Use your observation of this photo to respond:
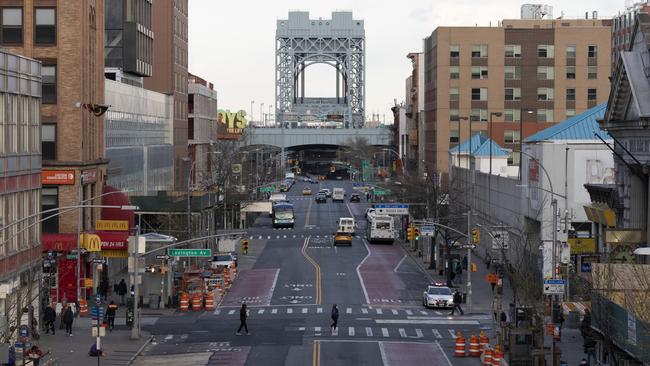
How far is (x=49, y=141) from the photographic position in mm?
75750

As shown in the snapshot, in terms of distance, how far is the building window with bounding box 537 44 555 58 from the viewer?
14400 centimetres

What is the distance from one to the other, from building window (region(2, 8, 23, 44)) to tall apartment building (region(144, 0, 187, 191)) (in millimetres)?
54018

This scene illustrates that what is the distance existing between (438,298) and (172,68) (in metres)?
67.2

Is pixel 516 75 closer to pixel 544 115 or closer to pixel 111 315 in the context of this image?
pixel 544 115

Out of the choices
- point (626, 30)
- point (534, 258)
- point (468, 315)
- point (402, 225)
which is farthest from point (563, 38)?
point (468, 315)

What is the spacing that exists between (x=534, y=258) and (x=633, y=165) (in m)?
26.5

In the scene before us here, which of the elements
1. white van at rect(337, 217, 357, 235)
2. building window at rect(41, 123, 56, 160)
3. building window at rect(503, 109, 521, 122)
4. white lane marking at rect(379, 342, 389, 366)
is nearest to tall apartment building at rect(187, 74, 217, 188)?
white van at rect(337, 217, 357, 235)

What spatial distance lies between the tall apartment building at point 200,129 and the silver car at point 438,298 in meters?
72.0

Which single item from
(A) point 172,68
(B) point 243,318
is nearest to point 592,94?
(A) point 172,68

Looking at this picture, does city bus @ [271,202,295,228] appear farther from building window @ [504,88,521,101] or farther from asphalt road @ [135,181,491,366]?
asphalt road @ [135,181,491,366]

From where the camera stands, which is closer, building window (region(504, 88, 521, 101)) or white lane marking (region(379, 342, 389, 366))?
white lane marking (region(379, 342, 389, 366))

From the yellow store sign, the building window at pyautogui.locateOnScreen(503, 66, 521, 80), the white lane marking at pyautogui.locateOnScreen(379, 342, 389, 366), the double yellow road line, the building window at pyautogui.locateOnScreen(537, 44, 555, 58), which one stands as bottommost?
the double yellow road line

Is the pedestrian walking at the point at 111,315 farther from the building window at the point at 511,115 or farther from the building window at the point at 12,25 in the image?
the building window at the point at 511,115

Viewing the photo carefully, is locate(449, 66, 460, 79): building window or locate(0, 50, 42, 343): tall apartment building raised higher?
locate(449, 66, 460, 79): building window
